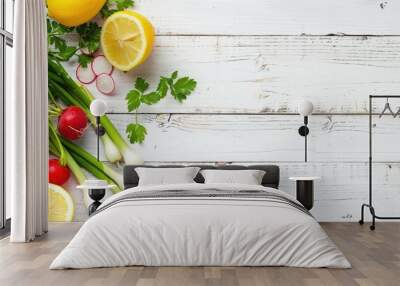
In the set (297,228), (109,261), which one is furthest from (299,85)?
(109,261)

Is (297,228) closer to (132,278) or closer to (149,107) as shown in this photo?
(132,278)

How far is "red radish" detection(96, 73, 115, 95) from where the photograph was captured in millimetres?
6949

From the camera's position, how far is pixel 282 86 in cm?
696

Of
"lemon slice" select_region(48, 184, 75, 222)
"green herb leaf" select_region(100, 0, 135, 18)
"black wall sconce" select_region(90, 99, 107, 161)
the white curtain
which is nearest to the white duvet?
the white curtain

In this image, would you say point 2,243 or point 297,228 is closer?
point 297,228

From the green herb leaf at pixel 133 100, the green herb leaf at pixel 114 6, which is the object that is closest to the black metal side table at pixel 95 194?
the green herb leaf at pixel 133 100

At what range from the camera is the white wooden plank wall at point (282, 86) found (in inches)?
274

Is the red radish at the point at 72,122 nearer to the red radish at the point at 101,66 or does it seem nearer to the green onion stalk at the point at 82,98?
the green onion stalk at the point at 82,98

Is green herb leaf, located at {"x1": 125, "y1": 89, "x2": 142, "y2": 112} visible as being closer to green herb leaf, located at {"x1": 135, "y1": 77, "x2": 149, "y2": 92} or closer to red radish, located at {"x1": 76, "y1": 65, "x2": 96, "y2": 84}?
green herb leaf, located at {"x1": 135, "y1": 77, "x2": 149, "y2": 92}

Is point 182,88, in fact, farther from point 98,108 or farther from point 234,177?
point 234,177

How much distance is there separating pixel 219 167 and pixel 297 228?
2338mm

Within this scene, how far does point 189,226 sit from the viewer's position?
14.4ft

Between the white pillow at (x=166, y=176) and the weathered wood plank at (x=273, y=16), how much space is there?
158 centimetres

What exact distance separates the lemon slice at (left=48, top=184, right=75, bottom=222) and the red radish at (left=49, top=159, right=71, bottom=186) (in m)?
0.08
